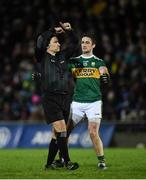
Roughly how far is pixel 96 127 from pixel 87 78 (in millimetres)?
862

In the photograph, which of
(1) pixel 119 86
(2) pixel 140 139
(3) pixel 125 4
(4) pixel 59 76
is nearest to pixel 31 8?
(3) pixel 125 4

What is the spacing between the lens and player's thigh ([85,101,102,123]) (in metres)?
11.8

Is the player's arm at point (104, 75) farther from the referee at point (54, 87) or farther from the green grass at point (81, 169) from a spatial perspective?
the green grass at point (81, 169)

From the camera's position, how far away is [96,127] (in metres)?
11.7

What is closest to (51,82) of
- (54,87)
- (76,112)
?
(54,87)

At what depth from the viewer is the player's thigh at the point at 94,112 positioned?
11.8 metres

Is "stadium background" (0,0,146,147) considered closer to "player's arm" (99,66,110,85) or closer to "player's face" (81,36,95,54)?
"player's face" (81,36,95,54)

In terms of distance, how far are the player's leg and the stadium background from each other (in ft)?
29.3

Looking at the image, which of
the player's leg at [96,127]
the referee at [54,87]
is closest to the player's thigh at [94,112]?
the player's leg at [96,127]

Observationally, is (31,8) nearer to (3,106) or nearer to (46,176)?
(3,106)

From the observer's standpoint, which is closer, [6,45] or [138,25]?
[138,25]

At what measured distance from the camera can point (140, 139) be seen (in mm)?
21188

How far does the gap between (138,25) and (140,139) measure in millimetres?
6031

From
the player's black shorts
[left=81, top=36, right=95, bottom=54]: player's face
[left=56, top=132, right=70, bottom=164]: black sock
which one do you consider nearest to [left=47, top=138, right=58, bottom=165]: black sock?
[left=56, top=132, right=70, bottom=164]: black sock
